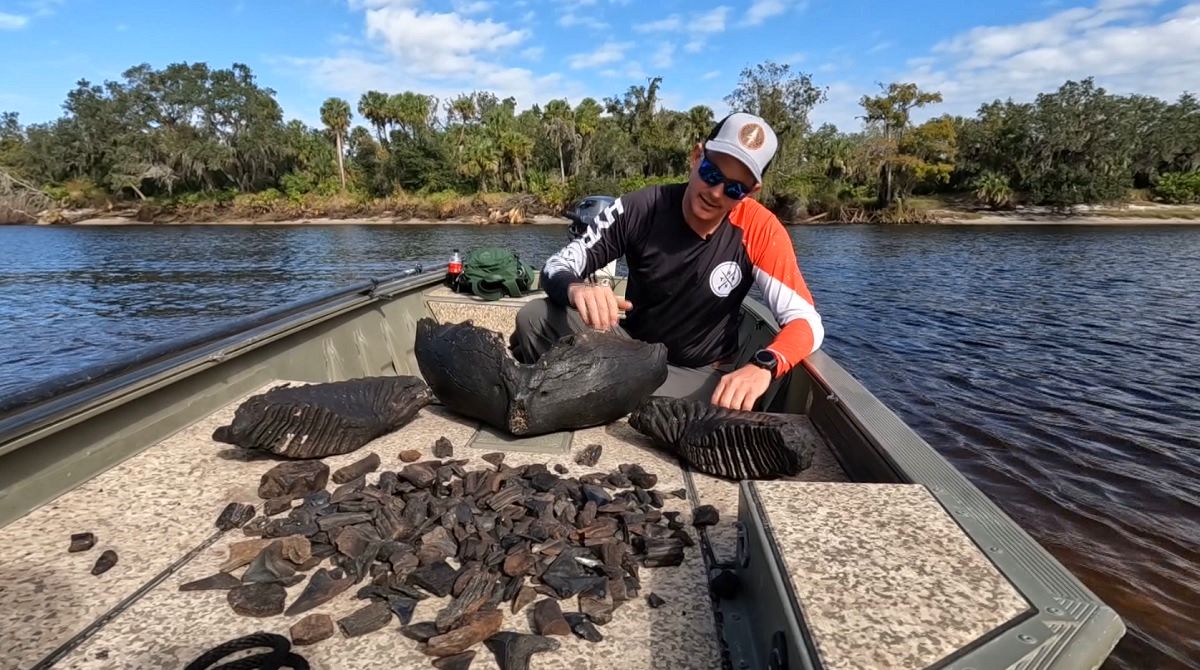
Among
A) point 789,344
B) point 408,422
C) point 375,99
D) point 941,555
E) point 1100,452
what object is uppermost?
point 375,99

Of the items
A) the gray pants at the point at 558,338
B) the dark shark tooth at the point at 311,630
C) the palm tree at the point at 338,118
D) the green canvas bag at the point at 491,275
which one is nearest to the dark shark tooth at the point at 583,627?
the dark shark tooth at the point at 311,630

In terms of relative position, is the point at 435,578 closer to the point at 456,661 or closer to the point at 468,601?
the point at 468,601

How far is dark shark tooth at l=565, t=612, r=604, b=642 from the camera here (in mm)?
1435

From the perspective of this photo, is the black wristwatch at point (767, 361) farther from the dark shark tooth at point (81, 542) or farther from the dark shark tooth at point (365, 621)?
the dark shark tooth at point (81, 542)

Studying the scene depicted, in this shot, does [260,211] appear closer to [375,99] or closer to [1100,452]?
[375,99]

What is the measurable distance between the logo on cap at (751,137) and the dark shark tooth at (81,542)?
2.55 metres

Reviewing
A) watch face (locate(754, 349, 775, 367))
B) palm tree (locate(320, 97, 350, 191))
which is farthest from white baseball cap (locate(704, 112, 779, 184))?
palm tree (locate(320, 97, 350, 191))

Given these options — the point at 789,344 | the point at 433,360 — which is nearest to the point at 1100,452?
the point at 789,344

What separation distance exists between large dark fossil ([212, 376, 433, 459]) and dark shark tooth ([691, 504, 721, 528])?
4.55ft

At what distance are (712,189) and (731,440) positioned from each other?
109 cm

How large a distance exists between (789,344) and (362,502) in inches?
67.9

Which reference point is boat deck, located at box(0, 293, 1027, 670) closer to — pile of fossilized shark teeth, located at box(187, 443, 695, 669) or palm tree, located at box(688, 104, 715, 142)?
pile of fossilized shark teeth, located at box(187, 443, 695, 669)

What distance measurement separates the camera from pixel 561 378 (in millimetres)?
2627

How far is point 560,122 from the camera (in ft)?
181
